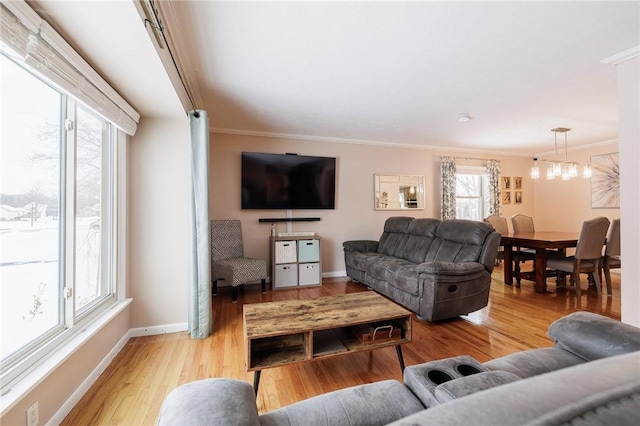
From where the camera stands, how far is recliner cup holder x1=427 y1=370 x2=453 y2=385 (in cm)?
97

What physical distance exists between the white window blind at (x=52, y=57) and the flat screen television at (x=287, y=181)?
7.33 ft

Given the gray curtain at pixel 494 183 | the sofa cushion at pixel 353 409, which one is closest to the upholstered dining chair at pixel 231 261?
the sofa cushion at pixel 353 409

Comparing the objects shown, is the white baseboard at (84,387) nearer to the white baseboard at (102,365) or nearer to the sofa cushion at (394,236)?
the white baseboard at (102,365)

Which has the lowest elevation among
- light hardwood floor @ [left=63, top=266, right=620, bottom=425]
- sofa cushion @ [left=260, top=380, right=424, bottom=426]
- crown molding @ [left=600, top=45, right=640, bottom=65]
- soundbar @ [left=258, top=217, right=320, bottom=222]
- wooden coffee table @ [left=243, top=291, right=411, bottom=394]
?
light hardwood floor @ [left=63, top=266, right=620, bottom=425]

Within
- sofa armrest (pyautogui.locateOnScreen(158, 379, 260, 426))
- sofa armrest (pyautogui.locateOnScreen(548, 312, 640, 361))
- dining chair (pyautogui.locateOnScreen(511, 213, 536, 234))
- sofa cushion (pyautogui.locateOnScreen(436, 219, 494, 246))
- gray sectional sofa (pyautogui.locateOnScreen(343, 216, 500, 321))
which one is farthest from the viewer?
dining chair (pyautogui.locateOnScreen(511, 213, 536, 234))

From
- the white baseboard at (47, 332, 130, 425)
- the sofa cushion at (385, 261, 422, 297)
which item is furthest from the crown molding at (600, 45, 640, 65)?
the white baseboard at (47, 332, 130, 425)

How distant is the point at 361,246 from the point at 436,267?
187 cm

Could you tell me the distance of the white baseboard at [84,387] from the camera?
1472mm

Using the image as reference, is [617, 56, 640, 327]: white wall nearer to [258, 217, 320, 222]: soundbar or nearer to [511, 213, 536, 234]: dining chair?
[511, 213, 536, 234]: dining chair

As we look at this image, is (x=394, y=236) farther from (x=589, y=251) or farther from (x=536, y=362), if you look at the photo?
(x=536, y=362)

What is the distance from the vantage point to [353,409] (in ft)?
2.84

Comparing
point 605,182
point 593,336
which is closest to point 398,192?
point 605,182

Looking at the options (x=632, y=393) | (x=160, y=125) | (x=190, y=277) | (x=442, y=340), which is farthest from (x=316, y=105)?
(x=632, y=393)

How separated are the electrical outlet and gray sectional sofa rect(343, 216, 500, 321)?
280cm
